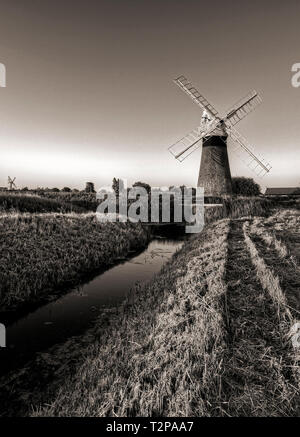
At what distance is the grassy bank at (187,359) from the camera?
11.1 ft

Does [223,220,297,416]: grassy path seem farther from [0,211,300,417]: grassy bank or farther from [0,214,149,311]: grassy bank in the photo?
[0,214,149,311]: grassy bank

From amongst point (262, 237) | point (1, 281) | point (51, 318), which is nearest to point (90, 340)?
point (51, 318)

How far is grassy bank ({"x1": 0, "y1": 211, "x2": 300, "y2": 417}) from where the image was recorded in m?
3.40

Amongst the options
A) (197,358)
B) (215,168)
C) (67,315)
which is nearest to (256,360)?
(197,358)

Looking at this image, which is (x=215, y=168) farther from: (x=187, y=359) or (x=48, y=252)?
(x=187, y=359)

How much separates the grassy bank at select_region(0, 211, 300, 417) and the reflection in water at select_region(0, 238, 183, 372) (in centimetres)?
49

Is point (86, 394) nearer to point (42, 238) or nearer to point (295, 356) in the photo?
point (295, 356)

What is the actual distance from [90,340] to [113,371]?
217cm

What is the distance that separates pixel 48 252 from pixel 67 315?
413cm

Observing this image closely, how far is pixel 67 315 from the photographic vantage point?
775 centimetres

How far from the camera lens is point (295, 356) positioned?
13.3ft

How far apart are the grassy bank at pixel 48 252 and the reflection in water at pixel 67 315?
0.77 meters

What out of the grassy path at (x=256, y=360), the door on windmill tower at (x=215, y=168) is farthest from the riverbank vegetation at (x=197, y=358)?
the door on windmill tower at (x=215, y=168)

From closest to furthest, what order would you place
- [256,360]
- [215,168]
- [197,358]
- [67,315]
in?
[256,360] → [197,358] → [67,315] → [215,168]
